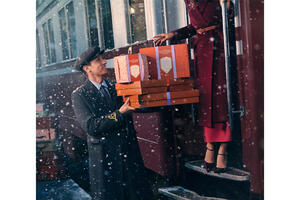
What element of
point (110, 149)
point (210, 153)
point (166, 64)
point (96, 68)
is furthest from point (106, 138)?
point (210, 153)

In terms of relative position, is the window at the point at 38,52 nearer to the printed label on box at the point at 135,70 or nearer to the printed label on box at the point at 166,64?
the printed label on box at the point at 135,70

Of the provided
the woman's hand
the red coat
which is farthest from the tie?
the red coat

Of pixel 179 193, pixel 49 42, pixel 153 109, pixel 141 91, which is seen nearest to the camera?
pixel 141 91

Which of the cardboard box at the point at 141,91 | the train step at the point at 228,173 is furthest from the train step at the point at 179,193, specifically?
the cardboard box at the point at 141,91

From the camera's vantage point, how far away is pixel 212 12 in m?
1.97

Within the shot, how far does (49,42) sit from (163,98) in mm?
995

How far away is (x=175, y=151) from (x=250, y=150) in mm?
563

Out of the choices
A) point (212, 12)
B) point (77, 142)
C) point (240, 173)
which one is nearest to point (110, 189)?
point (77, 142)

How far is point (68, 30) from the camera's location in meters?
2.24

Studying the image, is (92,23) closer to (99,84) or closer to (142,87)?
(99,84)

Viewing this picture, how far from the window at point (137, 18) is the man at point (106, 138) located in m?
Result: 0.40

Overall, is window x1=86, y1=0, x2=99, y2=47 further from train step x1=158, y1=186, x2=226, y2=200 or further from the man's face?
train step x1=158, y1=186, x2=226, y2=200

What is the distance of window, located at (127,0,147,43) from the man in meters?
0.40

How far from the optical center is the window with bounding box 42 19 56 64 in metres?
2.25
